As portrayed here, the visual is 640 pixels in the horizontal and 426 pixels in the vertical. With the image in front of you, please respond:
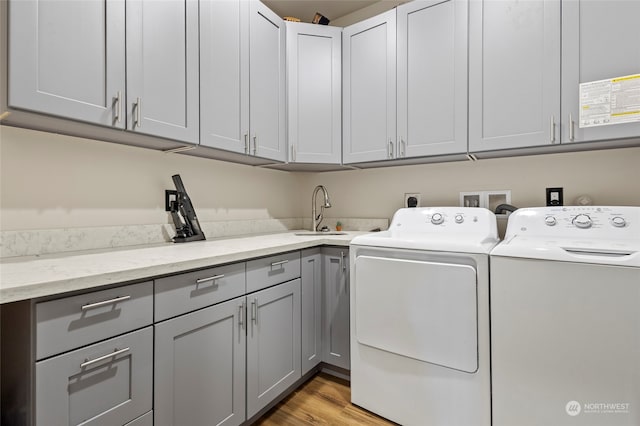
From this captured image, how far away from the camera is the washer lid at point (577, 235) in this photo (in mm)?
1155

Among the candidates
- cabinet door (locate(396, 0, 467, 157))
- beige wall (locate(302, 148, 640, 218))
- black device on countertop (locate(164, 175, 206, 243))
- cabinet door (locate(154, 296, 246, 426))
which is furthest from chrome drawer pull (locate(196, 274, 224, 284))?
beige wall (locate(302, 148, 640, 218))

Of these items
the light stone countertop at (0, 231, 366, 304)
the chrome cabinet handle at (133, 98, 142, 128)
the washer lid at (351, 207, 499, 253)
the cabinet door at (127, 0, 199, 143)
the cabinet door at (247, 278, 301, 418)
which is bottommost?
the cabinet door at (247, 278, 301, 418)

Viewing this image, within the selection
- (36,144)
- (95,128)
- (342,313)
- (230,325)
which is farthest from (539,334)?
(36,144)

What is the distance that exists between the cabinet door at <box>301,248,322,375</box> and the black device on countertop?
66 cm

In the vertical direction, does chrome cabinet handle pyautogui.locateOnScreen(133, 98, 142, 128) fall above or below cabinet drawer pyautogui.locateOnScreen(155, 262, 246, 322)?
above

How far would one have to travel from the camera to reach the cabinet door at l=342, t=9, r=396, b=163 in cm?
205

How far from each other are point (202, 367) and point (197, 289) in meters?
0.32

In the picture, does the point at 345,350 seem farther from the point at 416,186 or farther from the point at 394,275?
the point at 416,186

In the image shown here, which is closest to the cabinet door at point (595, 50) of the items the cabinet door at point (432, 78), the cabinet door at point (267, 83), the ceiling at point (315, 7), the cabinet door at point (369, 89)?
the cabinet door at point (432, 78)

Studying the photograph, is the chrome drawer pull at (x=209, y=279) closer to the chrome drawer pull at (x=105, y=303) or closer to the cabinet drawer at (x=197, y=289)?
the cabinet drawer at (x=197, y=289)

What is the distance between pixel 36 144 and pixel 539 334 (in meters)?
2.22

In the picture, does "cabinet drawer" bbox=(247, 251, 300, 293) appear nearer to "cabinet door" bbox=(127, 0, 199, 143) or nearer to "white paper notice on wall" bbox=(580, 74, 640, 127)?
"cabinet door" bbox=(127, 0, 199, 143)

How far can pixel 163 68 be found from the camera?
1.43m

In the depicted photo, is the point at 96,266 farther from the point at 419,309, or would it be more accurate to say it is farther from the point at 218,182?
the point at 419,309
